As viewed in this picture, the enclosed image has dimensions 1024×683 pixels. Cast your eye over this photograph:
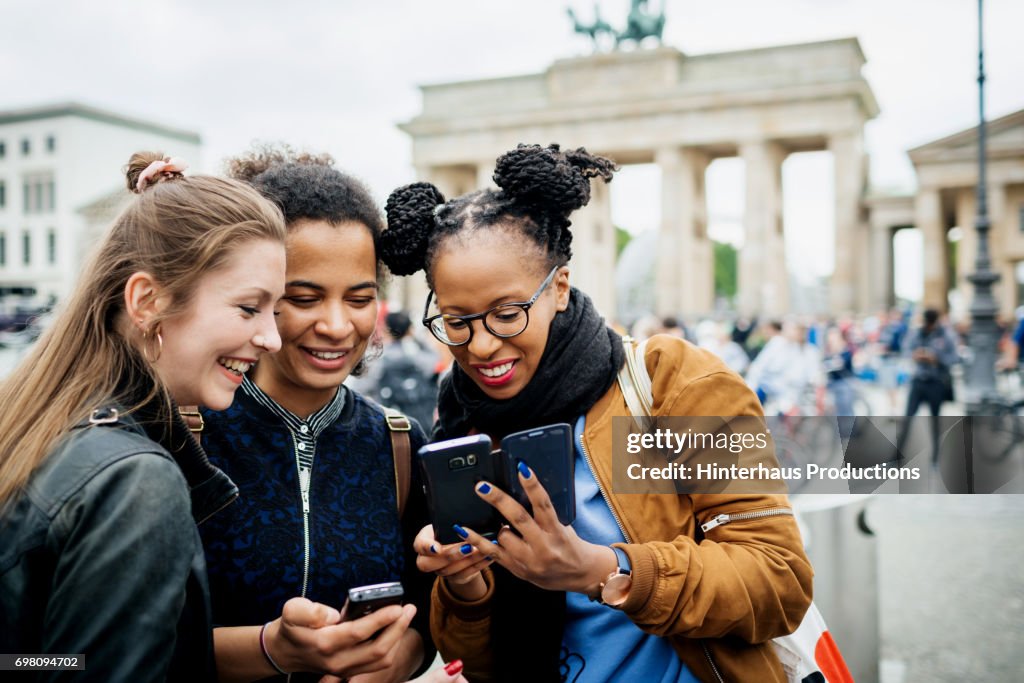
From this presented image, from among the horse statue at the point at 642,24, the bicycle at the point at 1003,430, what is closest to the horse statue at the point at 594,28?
the horse statue at the point at 642,24

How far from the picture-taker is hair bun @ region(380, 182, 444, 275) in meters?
2.33

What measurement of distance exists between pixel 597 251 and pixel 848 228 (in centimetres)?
1311

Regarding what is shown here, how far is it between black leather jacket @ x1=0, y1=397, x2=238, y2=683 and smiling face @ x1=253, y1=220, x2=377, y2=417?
28.8 inches

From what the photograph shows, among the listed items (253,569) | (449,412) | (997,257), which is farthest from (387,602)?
(997,257)

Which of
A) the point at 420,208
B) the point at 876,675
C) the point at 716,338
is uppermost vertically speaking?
the point at 420,208

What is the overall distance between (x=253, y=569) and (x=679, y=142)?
143 feet

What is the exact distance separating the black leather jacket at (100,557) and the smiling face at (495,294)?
0.85m

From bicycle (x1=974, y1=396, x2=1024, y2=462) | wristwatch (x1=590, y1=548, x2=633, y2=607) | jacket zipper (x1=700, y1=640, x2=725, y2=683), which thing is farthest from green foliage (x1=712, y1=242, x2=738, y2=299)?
wristwatch (x1=590, y1=548, x2=633, y2=607)

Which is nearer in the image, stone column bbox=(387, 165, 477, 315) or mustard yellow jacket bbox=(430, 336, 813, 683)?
mustard yellow jacket bbox=(430, 336, 813, 683)

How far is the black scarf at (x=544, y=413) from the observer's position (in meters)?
2.14

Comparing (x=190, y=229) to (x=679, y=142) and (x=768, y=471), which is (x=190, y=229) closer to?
(x=768, y=471)

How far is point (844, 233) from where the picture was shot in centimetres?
4197

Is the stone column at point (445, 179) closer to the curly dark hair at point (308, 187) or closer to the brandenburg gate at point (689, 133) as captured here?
the brandenburg gate at point (689, 133)

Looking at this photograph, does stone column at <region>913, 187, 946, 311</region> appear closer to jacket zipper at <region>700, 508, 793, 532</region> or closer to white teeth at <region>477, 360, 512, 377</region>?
jacket zipper at <region>700, 508, 793, 532</region>
